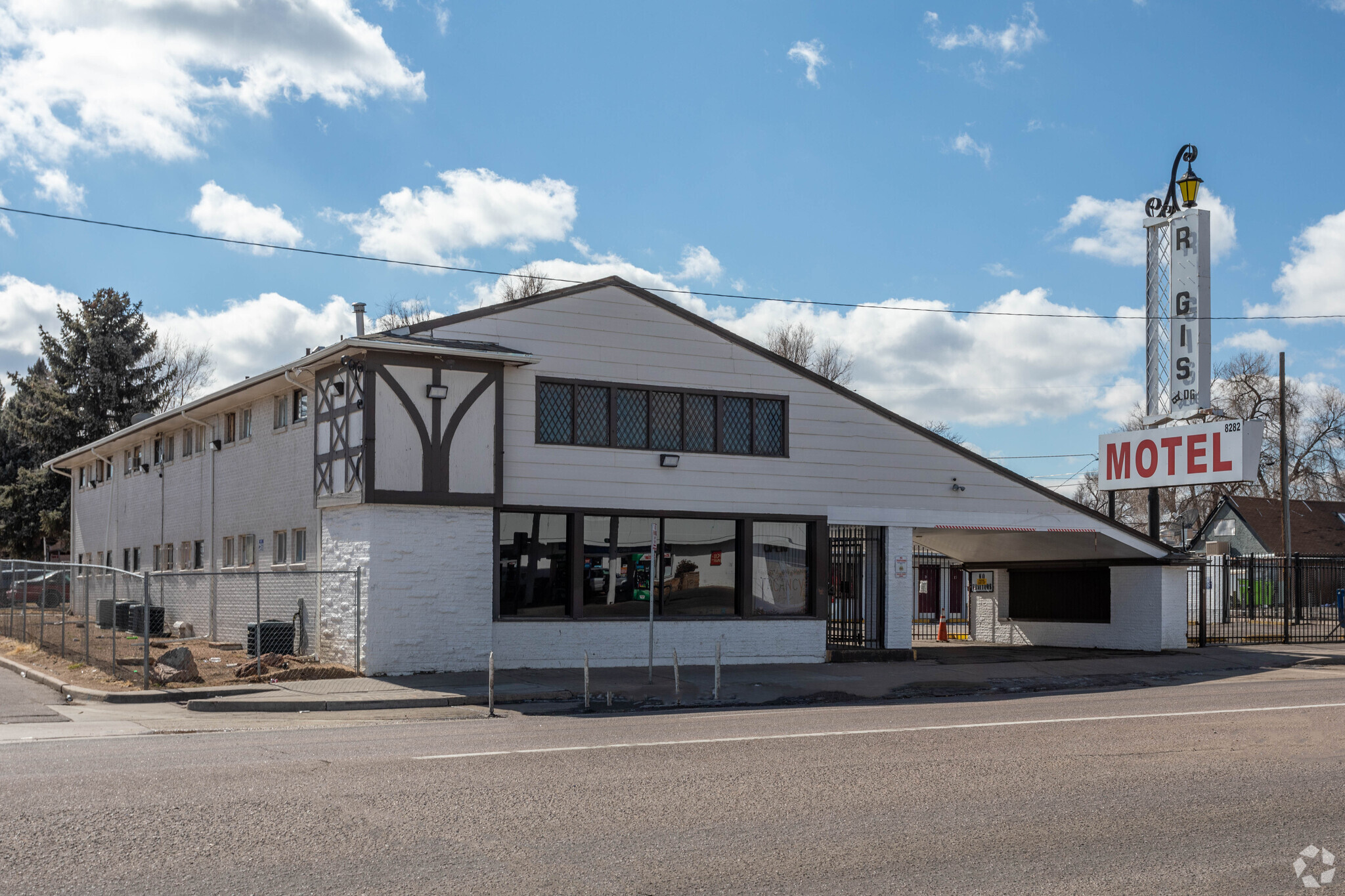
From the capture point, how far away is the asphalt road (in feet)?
20.9

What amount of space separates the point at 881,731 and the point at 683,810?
4.87 meters

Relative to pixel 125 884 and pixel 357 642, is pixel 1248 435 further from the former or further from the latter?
pixel 125 884

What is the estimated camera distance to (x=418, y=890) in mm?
6047

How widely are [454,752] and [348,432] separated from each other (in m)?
9.85

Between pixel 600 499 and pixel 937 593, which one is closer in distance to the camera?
pixel 600 499

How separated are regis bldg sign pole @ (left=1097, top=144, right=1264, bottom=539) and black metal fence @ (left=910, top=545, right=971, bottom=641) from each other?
9.88m

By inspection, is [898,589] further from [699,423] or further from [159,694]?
[159,694]

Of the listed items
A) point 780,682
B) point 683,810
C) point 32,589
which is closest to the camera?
point 683,810

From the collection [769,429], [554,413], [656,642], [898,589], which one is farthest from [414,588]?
[898,589]

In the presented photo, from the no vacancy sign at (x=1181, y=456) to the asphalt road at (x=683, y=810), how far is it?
13243mm

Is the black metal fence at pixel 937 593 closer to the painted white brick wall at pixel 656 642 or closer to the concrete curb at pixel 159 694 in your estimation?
the painted white brick wall at pixel 656 642

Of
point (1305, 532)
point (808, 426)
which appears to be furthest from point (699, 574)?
point (1305, 532)

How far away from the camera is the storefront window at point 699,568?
2183 centimetres

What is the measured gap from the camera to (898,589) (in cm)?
2373
